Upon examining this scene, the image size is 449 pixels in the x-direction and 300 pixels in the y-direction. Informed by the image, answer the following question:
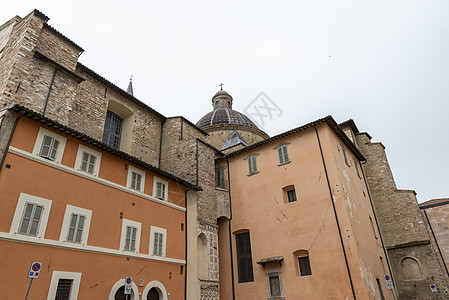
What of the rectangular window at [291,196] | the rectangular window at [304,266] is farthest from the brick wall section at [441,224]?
the rectangular window at [304,266]

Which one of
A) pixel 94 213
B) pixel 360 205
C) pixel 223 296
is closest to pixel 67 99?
pixel 94 213

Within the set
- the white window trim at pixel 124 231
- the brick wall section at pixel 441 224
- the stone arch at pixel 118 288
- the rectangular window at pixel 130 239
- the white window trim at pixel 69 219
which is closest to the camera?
the white window trim at pixel 69 219

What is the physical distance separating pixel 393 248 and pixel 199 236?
44.2ft

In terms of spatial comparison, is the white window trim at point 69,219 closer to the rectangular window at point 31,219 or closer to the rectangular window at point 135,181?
the rectangular window at point 31,219

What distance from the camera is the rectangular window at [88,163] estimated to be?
10836 millimetres

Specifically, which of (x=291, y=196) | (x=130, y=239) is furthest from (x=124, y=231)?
(x=291, y=196)

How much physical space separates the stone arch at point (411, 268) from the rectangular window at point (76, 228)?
19657mm

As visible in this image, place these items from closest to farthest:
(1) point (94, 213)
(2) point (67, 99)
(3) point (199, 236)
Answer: (1) point (94, 213) < (2) point (67, 99) < (3) point (199, 236)

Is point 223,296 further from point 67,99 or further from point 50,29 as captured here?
point 50,29

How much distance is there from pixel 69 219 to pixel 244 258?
10423 millimetres

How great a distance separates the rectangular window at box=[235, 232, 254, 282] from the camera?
16438 mm

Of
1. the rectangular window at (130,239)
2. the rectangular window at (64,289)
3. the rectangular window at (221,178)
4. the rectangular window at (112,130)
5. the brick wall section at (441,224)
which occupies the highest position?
the rectangular window at (112,130)

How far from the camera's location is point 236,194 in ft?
61.6

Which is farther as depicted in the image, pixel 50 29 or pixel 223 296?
pixel 223 296
